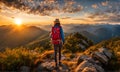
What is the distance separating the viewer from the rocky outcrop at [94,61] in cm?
1719

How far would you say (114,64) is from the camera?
62.0ft

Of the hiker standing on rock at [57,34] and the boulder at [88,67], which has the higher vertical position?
the hiker standing on rock at [57,34]

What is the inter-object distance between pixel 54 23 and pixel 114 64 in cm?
553

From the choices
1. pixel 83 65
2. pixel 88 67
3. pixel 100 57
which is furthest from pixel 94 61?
pixel 88 67

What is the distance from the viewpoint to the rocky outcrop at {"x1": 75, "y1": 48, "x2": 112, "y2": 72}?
17.2m

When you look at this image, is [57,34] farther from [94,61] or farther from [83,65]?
[94,61]

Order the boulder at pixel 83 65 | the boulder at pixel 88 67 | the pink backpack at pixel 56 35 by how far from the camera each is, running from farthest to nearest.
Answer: the pink backpack at pixel 56 35 < the boulder at pixel 83 65 < the boulder at pixel 88 67

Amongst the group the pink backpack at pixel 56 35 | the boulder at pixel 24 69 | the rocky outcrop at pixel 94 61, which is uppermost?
the pink backpack at pixel 56 35

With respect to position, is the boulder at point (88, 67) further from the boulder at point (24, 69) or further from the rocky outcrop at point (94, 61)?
the boulder at point (24, 69)

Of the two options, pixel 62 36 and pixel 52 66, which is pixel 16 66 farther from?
pixel 62 36

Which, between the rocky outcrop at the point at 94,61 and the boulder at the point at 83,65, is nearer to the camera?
the rocky outcrop at the point at 94,61

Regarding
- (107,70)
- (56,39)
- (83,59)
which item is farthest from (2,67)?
(107,70)

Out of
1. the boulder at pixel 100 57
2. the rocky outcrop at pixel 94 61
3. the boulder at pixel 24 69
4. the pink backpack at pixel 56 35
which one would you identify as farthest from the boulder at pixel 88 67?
the boulder at pixel 24 69

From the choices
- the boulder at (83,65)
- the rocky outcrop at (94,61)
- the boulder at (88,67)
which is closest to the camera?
the boulder at (88,67)
